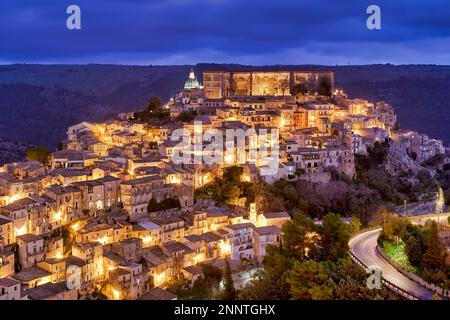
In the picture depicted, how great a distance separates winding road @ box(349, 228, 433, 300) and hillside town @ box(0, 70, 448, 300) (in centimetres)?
280

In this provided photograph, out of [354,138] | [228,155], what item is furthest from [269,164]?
[354,138]

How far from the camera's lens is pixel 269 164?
25.2m

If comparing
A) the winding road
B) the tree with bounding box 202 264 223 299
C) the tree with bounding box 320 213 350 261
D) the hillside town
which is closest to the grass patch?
the winding road

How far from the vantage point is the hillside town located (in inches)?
684

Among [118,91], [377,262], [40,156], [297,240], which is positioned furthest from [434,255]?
[118,91]

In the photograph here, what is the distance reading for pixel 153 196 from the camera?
2089cm

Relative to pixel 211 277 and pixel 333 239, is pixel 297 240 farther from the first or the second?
pixel 211 277

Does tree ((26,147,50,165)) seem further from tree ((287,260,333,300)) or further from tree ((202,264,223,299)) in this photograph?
tree ((287,260,333,300))

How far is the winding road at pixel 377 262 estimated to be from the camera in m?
12.5

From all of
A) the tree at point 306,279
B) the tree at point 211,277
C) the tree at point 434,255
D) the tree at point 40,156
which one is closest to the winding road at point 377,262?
the tree at point 434,255

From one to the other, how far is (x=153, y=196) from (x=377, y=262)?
30.5 feet

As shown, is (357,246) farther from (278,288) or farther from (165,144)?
(165,144)

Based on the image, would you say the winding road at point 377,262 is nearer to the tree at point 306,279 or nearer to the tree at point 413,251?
the tree at point 413,251

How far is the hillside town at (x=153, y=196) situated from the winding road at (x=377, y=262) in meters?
2.80
